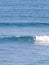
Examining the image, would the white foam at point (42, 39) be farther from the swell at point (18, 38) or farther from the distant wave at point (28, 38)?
the swell at point (18, 38)

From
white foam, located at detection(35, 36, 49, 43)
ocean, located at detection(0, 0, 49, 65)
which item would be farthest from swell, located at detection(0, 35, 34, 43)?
white foam, located at detection(35, 36, 49, 43)

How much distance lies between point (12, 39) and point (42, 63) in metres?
6.07

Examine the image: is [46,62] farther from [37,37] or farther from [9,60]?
[37,37]

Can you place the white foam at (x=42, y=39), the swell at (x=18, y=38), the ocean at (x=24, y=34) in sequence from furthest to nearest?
1. the swell at (x=18, y=38)
2. the white foam at (x=42, y=39)
3. the ocean at (x=24, y=34)

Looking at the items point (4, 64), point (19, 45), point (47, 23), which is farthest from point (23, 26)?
point (4, 64)

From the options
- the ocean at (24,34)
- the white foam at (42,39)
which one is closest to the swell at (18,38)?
the ocean at (24,34)

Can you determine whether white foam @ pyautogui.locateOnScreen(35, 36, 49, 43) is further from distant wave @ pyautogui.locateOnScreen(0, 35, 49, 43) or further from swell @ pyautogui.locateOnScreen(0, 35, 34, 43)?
swell @ pyautogui.locateOnScreen(0, 35, 34, 43)

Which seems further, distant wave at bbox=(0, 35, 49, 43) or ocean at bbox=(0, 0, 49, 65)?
distant wave at bbox=(0, 35, 49, 43)

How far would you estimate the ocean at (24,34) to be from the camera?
65.6ft

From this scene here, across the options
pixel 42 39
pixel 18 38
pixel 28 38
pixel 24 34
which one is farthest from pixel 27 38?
pixel 42 39

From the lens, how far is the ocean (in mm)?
20000

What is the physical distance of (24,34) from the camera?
25766 mm

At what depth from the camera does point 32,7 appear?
38.6 meters

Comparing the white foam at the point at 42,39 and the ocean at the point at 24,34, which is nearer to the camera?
the ocean at the point at 24,34
